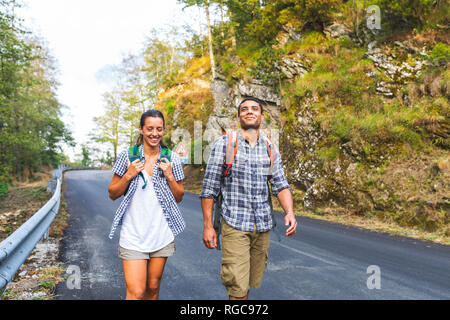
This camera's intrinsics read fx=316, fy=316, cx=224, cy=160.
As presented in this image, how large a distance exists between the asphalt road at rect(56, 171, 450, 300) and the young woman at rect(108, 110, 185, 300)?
1.21 metres

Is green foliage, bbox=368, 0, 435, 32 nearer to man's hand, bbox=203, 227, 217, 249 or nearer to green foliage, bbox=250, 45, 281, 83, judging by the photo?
green foliage, bbox=250, 45, 281, 83

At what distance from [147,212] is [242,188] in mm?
933

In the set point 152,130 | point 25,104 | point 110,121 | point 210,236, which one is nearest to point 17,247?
point 152,130

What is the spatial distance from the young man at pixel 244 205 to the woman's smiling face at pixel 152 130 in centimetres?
57

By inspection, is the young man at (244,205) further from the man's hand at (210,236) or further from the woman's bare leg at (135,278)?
the woman's bare leg at (135,278)

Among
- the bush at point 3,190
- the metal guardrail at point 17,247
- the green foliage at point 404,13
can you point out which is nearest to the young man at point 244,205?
the metal guardrail at point 17,247

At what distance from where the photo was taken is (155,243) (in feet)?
9.45

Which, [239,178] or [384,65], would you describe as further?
[384,65]

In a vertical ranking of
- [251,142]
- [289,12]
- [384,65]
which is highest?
[289,12]

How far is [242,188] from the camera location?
10.2 ft

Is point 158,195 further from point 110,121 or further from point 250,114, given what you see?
point 110,121
